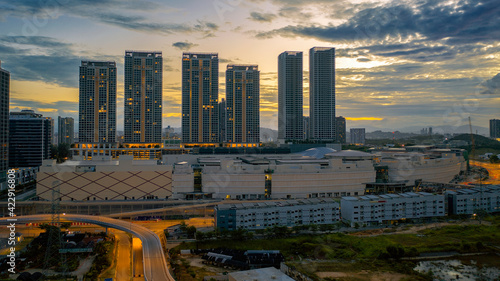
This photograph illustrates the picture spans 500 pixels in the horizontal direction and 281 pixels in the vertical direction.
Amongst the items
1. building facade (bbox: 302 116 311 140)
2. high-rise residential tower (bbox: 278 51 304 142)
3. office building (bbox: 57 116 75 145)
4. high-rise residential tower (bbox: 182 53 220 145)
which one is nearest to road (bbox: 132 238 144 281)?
high-rise residential tower (bbox: 182 53 220 145)

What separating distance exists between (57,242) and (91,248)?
151 centimetres

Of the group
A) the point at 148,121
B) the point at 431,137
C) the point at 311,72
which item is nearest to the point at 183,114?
the point at 148,121

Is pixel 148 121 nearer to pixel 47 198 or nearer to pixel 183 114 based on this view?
pixel 183 114

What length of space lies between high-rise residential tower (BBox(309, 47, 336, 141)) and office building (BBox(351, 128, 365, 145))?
33.3 metres

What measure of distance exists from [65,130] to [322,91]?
44.3 meters

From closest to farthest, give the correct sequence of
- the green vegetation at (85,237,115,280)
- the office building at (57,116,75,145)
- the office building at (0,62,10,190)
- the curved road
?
the curved road
the green vegetation at (85,237,115,280)
the office building at (0,62,10,190)
the office building at (57,116,75,145)

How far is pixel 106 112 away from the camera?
4003 centimetres

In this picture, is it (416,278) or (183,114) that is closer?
(416,278)

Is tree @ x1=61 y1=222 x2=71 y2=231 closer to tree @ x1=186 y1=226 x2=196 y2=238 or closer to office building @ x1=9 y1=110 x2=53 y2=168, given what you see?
tree @ x1=186 y1=226 x2=196 y2=238

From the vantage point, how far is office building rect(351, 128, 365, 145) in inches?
2980

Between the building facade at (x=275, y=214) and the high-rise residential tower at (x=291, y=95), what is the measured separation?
28.0 meters

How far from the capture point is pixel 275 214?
17.0 metres

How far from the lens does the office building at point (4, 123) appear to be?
25.8 metres

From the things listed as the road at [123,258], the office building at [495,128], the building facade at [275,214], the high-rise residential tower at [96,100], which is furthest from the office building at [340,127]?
the road at [123,258]
